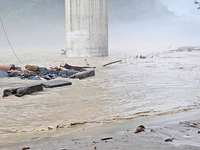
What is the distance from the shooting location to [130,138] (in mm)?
3088

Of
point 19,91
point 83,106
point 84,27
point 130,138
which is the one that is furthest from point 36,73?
point 84,27

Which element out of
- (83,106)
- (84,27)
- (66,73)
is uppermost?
(84,27)

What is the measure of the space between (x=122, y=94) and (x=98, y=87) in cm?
117

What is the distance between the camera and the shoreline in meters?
2.80

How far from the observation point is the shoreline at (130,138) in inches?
110

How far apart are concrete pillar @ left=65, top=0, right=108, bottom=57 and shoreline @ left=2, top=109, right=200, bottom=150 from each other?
14568 mm

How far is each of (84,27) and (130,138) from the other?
15803mm

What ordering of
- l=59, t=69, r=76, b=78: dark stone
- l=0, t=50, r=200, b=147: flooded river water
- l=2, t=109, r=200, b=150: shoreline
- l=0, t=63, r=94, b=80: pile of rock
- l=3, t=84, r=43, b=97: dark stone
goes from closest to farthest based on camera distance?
l=2, t=109, r=200, b=150: shoreline, l=0, t=50, r=200, b=147: flooded river water, l=3, t=84, r=43, b=97: dark stone, l=0, t=63, r=94, b=80: pile of rock, l=59, t=69, r=76, b=78: dark stone

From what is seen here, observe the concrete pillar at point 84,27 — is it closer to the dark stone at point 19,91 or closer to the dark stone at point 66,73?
the dark stone at point 66,73

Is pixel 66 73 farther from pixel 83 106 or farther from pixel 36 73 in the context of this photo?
pixel 83 106

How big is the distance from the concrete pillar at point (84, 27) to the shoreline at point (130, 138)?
14.6 metres

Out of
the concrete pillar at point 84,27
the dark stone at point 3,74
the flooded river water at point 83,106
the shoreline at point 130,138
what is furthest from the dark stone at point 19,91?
the concrete pillar at point 84,27

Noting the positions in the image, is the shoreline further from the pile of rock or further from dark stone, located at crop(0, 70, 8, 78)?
dark stone, located at crop(0, 70, 8, 78)

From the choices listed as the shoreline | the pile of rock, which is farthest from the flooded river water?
the pile of rock
